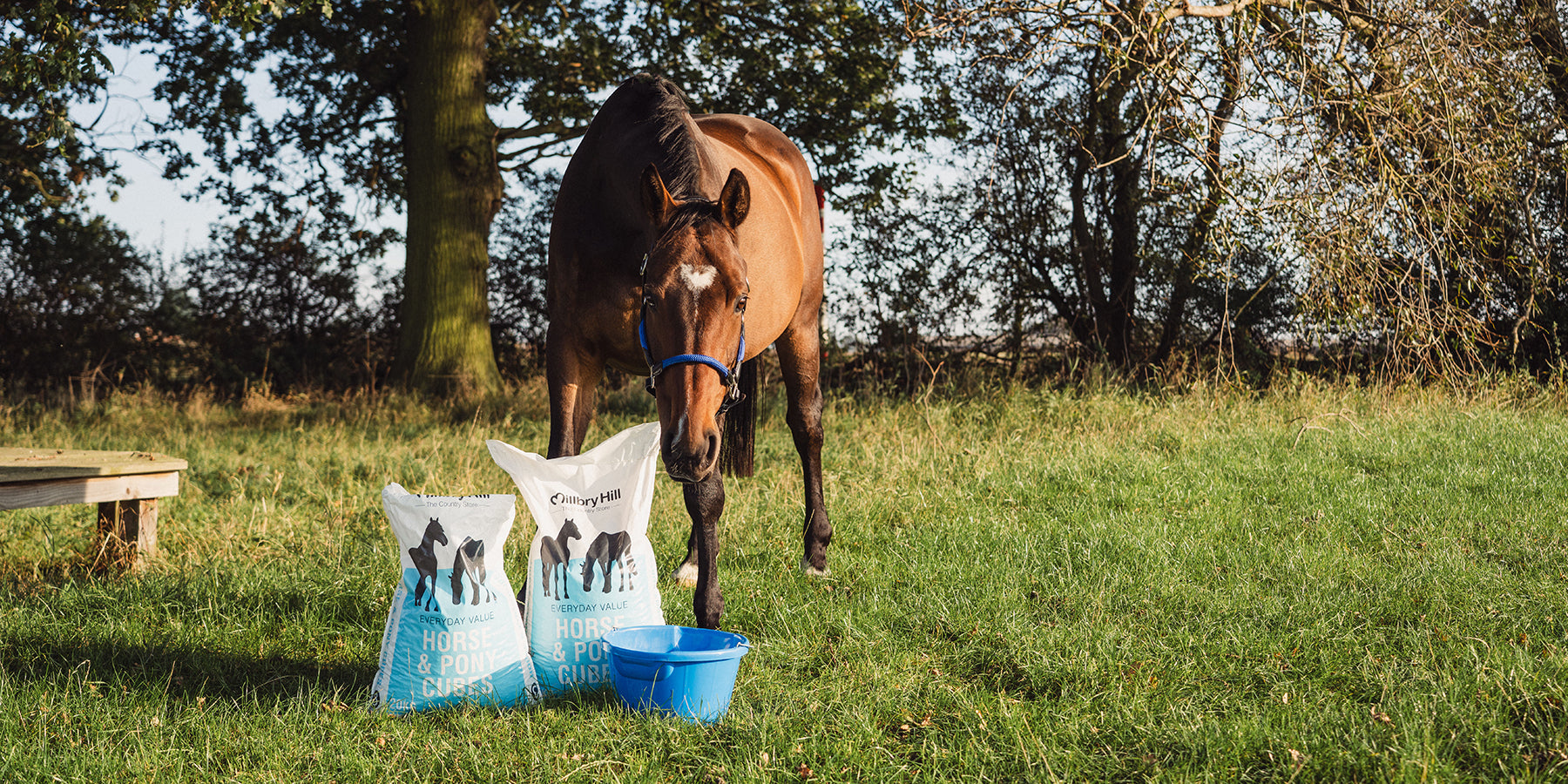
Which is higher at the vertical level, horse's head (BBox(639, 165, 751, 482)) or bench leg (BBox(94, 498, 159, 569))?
horse's head (BBox(639, 165, 751, 482))

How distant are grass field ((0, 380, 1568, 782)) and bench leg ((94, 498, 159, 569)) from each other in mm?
141

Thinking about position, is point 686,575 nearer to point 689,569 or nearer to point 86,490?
point 689,569

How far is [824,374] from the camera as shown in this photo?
11.3 meters

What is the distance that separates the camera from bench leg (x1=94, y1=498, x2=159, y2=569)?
4.27 m

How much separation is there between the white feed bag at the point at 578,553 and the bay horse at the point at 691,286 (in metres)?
0.27

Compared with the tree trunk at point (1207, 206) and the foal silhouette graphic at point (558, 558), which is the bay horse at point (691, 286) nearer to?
the foal silhouette graphic at point (558, 558)

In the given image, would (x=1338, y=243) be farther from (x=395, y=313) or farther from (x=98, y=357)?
(x=98, y=357)

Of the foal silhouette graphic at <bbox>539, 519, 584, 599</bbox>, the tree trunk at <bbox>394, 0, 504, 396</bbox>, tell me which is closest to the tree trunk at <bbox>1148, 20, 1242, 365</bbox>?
the foal silhouette graphic at <bbox>539, 519, 584, 599</bbox>

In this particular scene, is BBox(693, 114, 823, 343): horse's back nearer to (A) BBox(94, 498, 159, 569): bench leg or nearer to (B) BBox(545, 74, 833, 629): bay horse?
(B) BBox(545, 74, 833, 629): bay horse

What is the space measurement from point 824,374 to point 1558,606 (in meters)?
8.40

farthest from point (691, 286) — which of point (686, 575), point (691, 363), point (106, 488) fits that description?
point (106, 488)

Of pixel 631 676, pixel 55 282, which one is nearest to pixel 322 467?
pixel 631 676

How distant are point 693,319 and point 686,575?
165 centimetres

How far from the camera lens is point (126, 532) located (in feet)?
14.4
